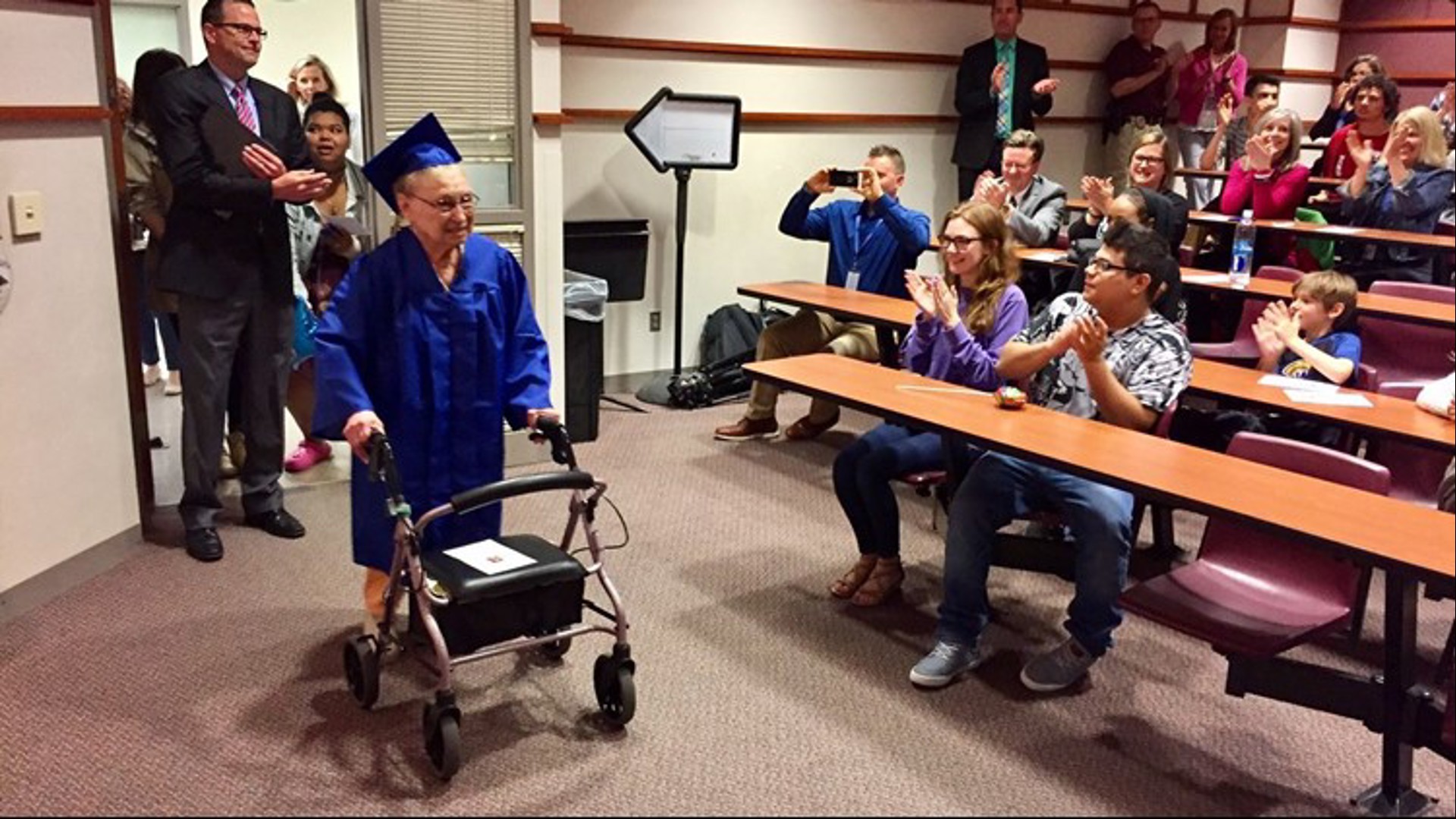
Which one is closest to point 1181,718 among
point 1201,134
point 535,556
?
point 535,556

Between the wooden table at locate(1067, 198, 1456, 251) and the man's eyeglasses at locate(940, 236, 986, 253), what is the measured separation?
2.81ft

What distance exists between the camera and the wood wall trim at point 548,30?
4.26 m

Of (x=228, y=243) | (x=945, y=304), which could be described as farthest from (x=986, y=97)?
(x=228, y=243)

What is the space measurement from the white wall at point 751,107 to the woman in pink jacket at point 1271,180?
171cm

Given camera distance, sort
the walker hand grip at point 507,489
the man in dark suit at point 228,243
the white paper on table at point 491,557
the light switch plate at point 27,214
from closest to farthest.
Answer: the walker hand grip at point 507,489 → the white paper on table at point 491,557 → the light switch plate at point 27,214 → the man in dark suit at point 228,243

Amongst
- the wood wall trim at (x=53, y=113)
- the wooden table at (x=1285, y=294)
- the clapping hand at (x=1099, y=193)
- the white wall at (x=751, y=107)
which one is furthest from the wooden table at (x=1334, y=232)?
the wood wall trim at (x=53, y=113)

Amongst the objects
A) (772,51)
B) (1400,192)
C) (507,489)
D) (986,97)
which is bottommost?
(507,489)

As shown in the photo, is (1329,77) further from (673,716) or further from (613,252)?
(613,252)

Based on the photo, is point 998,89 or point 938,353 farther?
point 998,89

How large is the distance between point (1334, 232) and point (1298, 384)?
0.40 metres

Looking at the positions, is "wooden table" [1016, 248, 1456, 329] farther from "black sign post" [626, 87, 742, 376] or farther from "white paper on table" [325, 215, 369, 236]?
"white paper on table" [325, 215, 369, 236]

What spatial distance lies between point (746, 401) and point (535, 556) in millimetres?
3179

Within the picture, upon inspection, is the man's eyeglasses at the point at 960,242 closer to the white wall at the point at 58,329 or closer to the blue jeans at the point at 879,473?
the blue jeans at the point at 879,473

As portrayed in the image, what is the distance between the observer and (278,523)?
3756 mm
